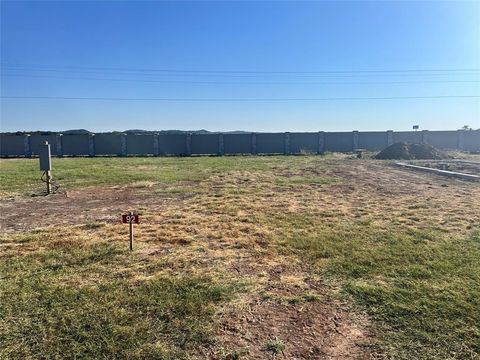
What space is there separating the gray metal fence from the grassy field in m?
25.5

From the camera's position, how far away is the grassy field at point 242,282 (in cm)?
297

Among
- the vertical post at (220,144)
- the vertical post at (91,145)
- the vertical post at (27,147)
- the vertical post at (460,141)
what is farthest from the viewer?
the vertical post at (460,141)

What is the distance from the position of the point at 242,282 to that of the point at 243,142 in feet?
100

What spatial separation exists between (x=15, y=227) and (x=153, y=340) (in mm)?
5010

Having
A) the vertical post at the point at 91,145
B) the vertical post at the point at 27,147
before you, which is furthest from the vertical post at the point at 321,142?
the vertical post at the point at 27,147

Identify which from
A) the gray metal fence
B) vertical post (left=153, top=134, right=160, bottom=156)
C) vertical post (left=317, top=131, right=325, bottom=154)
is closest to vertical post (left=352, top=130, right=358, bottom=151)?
the gray metal fence

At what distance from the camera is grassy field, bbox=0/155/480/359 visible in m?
2.97

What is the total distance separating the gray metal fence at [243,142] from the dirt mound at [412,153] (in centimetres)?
755

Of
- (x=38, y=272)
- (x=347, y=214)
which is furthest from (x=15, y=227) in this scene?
(x=347, y=214)

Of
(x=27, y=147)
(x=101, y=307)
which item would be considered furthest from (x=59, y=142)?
(x=101, y=307)

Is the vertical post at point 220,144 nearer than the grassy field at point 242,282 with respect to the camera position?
No

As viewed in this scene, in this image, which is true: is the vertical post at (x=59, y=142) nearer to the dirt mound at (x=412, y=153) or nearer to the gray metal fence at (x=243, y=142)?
the gray metal fence at (x=243, y=142)

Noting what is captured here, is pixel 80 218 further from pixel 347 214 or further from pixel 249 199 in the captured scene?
pixel 347 214

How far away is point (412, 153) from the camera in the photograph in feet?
87.8
